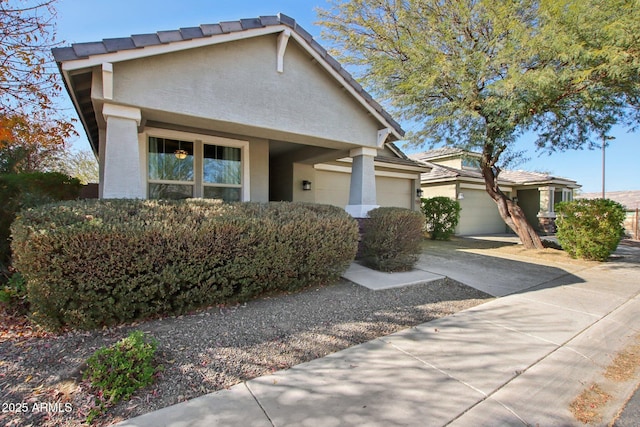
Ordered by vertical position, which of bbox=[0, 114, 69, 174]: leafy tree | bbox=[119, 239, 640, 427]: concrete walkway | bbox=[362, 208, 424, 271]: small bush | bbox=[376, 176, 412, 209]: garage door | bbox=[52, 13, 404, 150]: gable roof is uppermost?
bbox=[52, 13, 404, 150]: gable roof

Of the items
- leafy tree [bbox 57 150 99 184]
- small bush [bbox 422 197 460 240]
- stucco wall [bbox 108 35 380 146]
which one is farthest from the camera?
leafy tree [bbox 57 150 99 184]

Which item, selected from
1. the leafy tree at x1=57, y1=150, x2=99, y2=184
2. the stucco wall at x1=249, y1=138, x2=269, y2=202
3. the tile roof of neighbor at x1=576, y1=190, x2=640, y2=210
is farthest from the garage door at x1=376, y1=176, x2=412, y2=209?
the tile roof of neighbor at x1=576, y1=190, x2=640, y2=210

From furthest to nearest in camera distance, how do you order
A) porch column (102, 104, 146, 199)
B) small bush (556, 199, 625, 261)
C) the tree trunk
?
the tree trunk < small bush (556, 199, 625, 261) < porch column (102, 104, 146, 199)

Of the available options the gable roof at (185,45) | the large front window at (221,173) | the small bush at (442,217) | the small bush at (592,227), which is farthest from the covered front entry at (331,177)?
the small bush at (592,227)

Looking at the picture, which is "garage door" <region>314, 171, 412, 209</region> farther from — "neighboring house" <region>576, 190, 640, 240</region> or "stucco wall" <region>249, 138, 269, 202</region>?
"neighboring house" <region>576, 190, 640, 240</region>

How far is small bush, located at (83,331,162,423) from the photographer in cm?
248

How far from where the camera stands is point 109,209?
405 cm

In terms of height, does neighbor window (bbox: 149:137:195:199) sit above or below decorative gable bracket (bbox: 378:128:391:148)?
below

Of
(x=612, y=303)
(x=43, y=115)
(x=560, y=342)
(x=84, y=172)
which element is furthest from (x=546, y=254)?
(x=84, y=172)

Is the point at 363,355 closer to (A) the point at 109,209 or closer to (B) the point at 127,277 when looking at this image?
(B) the point at 127,277

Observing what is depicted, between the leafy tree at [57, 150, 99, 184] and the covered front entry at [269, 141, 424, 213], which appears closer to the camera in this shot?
the covered front entry at [269, 141, 424, 213]

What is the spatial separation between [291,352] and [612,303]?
611 centimetres

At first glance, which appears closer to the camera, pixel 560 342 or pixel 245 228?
pixel 560 342

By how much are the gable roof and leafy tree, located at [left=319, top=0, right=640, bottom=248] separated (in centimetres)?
340
